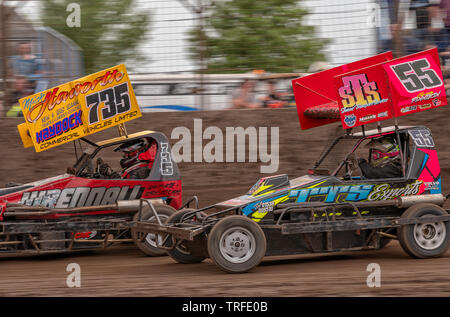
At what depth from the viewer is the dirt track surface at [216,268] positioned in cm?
664

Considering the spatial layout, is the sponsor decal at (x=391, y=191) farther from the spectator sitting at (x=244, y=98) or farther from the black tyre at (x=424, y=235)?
the spectator sitting at (x=244, y=98)

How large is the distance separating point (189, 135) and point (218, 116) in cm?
59

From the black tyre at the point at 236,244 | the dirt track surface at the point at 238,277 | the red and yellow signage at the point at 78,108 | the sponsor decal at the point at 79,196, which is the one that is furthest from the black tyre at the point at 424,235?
the red and yellow signage at the point at 78,108

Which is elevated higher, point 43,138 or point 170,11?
point 170,11

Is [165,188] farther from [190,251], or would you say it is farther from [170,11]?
[170,11]

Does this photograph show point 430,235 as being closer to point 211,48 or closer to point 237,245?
point 237,245

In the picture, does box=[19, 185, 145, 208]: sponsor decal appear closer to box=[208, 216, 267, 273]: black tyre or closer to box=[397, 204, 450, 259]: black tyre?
box=[208, 216, 267, 273]: black tyre

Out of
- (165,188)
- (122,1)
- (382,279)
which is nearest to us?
(382,279)

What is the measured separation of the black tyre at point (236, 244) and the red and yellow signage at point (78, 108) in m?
2.57

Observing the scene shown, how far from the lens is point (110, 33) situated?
1273cm

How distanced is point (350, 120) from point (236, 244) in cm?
210

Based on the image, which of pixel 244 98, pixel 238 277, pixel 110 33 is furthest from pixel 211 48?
pixel 238 277

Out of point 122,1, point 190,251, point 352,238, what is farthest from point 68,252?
point 122,1

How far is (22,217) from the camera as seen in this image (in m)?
8.83
